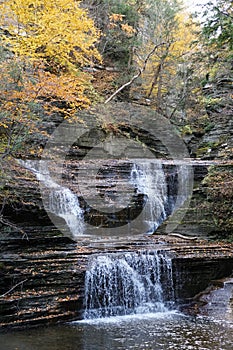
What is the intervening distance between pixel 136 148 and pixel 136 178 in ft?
11.7

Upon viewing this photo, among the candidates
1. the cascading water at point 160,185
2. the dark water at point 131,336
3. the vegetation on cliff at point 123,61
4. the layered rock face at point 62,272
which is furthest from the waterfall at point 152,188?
the dark water at point 131,336

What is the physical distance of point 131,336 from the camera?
664 centimetres

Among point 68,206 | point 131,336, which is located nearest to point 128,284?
point 131,336

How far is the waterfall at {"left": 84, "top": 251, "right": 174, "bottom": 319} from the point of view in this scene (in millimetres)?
8250

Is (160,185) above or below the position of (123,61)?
below

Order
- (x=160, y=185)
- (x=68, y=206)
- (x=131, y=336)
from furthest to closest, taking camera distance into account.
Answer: (x=160, y=185) < (x=68, y=206) < (x=131, y=336)

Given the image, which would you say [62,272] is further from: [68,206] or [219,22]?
[219,22]

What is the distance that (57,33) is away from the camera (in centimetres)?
1144

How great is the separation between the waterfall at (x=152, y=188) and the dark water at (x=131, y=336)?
16.2 feet

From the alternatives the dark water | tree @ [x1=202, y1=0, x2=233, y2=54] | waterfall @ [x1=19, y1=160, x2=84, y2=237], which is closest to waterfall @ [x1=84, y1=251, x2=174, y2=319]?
the dark water

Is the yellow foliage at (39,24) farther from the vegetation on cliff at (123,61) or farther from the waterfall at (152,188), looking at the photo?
the waterfall at (152,188)

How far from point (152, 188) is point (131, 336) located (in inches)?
298

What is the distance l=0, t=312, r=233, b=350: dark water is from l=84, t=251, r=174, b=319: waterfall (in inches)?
23.0

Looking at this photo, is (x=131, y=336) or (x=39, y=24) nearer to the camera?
(x=131, y=336)
